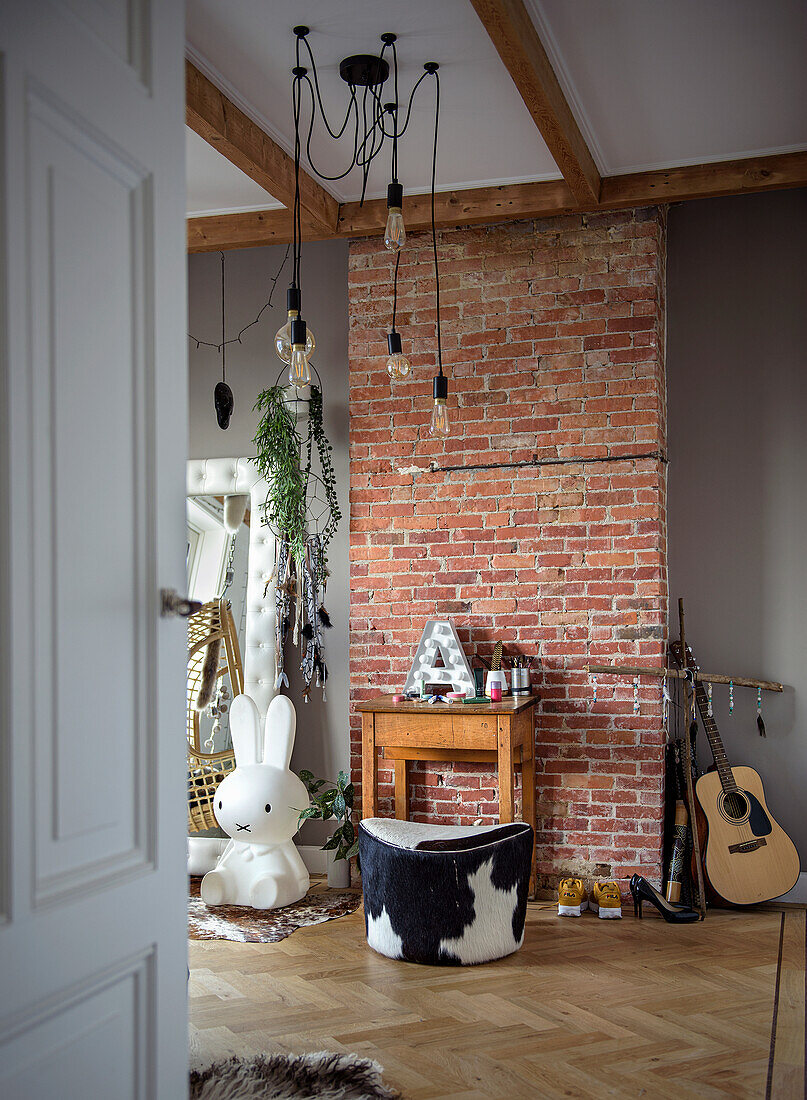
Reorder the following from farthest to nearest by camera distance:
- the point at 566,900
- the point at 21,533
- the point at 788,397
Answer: the point at 788,397, the point at 566,900, the point at 21,533

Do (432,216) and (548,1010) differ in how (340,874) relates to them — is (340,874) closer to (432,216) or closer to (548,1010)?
(548,1010)

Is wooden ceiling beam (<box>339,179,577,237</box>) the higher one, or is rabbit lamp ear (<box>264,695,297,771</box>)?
wooden ceiling beam (<box>339,179,577,237</box>)

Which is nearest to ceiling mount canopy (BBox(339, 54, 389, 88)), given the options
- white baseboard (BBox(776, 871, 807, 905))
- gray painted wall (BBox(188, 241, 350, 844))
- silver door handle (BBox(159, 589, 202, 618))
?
gray painted wall (BBox(188, 241, 350, 844))

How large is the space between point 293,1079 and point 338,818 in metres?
1.82

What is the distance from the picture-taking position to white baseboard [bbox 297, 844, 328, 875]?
15.0 feet

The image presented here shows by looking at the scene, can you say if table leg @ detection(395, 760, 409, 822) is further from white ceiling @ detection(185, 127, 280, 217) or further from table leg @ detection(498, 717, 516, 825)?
white ceiling @ detection(185, 127, 280, 217)

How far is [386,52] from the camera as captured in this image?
3225mm

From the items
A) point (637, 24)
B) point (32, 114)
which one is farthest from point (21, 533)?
point (637, 24)

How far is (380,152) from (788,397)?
6.38 feet

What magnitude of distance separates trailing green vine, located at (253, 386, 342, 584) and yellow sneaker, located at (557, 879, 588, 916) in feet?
5.38

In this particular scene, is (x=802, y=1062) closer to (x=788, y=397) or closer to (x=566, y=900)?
(x=566, y=900)

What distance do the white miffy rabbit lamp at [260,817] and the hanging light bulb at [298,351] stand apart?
5.34 feet

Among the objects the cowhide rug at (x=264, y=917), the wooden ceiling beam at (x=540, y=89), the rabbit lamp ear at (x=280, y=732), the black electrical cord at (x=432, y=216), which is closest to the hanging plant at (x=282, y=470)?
the rabbit lamp ear at (x=280, y=732)

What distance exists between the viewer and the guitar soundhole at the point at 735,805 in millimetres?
3979
